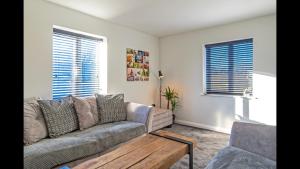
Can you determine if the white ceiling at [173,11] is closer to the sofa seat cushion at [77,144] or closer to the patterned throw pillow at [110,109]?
the patterned throw pillow at [110,109]

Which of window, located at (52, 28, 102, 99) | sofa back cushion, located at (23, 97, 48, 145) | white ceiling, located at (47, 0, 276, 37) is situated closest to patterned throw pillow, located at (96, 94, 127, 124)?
window, located at (52, 28, 102, 99)

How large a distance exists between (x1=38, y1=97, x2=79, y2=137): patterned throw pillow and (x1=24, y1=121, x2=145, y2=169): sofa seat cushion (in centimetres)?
9

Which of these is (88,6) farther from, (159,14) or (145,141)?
(145,141)

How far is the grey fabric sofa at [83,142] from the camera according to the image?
1.53 m

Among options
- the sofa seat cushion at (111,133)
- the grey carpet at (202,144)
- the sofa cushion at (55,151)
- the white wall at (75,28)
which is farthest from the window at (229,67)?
→ the sofa cushion at (55,151)

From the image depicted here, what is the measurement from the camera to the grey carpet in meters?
2.18

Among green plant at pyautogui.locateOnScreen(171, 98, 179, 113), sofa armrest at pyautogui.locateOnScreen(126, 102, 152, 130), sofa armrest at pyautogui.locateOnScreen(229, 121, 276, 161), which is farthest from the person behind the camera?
green plant at pyautogui.locateOnScreen(171, 98, 179, 113)

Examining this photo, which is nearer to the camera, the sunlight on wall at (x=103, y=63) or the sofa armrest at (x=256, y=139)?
the sofa armrest at (x=256, y=139)

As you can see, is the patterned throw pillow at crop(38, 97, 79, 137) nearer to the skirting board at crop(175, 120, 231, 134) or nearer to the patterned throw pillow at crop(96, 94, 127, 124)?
the patterned throw pillow at crop(96, 94, 127, 124)

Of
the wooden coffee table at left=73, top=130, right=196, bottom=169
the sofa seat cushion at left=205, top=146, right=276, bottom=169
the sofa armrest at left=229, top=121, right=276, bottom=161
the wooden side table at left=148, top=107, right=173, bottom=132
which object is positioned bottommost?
the wooden side table at left=148, top=107, right=173, bottom=132

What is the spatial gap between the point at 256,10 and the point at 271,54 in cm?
80

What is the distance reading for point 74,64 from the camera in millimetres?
2900

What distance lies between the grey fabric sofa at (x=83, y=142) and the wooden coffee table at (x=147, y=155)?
0.44m
